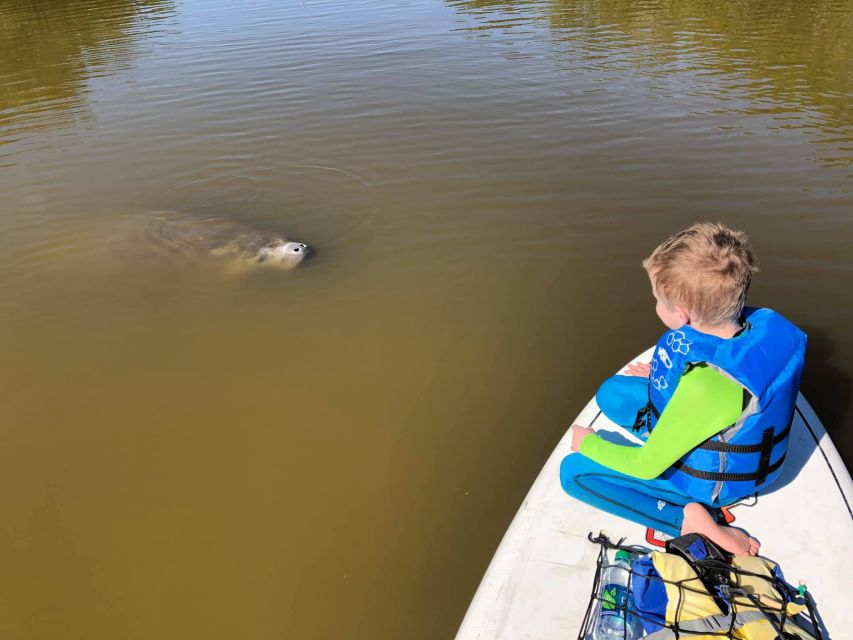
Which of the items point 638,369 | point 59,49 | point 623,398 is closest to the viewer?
point 623,398

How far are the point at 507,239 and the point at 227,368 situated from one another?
3.05 meters

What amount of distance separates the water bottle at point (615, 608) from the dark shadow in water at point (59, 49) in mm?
10578

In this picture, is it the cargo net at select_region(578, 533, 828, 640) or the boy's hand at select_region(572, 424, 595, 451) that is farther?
the boy's hand at select_region(572, 424, 595, 451)

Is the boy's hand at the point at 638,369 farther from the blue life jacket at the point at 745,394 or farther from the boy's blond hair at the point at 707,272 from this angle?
the boy's blond hair at the point at 707,272

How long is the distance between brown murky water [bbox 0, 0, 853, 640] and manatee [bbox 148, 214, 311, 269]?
0.23 m

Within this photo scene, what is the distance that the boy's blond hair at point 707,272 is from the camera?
2.62 m

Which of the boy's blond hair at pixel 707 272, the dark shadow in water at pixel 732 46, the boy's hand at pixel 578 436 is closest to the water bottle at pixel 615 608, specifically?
the boy's hand at pixel 578 436

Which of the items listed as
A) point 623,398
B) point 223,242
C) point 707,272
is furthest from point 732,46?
point 707,272

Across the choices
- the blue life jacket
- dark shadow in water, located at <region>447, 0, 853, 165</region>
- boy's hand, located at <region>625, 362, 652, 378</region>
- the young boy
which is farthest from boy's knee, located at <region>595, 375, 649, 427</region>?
dark shadow in water, located at <region>447, 0, 853, 165</region>

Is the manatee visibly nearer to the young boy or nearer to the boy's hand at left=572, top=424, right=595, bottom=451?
the boy's hand at left=572, top=424, right=595, bottom=451

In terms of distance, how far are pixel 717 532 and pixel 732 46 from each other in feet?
38.3

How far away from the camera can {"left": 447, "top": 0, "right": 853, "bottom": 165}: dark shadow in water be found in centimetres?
911

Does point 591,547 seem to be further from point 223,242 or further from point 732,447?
point 223,242

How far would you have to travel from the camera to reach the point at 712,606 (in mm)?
2533
